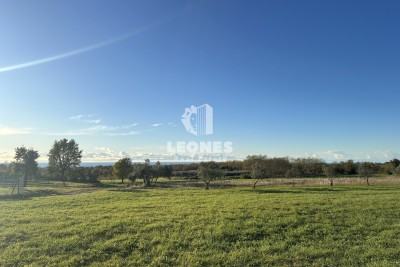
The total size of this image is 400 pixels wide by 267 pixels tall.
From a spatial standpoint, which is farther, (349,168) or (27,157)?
(349,168)

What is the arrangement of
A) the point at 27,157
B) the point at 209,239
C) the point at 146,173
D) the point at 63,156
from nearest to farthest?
1. the point at 209,239
2. the point at 146,173
3. the point at 27,157
4. the point at 63,156

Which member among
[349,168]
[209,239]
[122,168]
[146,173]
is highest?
[122,168]

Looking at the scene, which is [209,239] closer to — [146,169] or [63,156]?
[146,169]

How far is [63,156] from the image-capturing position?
82.4 m

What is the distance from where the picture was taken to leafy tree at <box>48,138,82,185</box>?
265 feet

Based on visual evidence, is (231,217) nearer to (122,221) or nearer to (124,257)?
(122,221)

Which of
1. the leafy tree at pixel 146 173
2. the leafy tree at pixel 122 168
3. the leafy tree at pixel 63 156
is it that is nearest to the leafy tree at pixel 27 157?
the leafy tree at pixel 63 156

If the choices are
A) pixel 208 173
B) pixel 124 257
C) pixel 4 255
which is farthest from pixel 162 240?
pixel 208 173

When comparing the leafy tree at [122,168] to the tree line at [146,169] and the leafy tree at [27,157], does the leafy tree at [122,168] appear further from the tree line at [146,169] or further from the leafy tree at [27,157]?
the leafy tree at [27,157]

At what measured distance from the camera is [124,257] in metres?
9.91

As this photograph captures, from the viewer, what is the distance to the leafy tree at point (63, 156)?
8081 cm

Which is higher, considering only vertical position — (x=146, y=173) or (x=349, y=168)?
(x=146, y=173)

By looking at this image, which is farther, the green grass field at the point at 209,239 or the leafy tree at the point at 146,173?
the leafy tree at the point at 146,173

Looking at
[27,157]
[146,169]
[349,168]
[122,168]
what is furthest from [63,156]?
[349,168]
